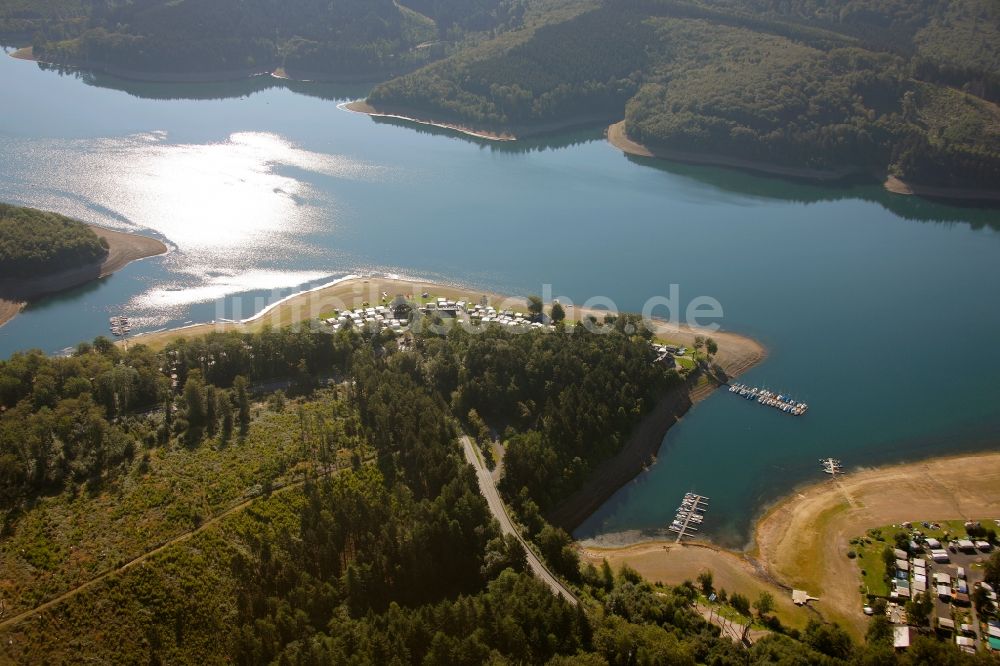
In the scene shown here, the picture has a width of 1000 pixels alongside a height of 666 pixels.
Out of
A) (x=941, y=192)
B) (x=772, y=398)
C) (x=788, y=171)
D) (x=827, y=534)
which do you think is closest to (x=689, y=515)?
(x=827, y=534)

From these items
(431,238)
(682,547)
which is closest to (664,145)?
(431,238)

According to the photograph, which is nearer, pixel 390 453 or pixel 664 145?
pixel 390 453

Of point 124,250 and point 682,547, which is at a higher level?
point 124,250

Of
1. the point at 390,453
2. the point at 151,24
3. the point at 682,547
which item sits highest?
the point at 151,24

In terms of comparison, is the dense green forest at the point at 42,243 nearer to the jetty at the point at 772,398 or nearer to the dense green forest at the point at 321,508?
the dense green forest at the point at 321,508

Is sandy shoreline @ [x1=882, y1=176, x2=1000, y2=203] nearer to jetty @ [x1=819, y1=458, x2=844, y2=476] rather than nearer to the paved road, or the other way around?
jetty @ [x1=819, y1=458, x2=844, y2=476]

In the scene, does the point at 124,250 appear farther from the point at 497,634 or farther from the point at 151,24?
the point at 151,24
